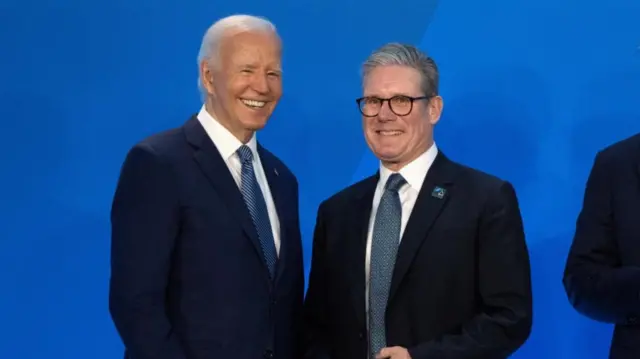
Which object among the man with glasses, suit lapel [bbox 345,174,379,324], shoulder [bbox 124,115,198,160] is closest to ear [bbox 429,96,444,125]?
the man with glasses

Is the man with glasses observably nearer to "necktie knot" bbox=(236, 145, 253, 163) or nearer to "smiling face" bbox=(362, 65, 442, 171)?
"smiling face" bbox=(362, 65, 442, 171)

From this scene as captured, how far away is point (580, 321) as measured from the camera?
3.29m

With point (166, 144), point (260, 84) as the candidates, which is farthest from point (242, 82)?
point (166, 144)

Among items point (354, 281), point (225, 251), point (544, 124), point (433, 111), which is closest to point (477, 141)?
point (544, 124)

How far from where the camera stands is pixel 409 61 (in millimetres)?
2396

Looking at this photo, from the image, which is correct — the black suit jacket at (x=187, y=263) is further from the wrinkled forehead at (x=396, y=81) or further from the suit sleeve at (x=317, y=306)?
the wrinkled forehead at (x=396, y=81)

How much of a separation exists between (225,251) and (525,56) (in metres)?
1.66

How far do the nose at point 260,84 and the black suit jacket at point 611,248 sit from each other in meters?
0.88

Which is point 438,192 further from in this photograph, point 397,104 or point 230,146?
point 230,146

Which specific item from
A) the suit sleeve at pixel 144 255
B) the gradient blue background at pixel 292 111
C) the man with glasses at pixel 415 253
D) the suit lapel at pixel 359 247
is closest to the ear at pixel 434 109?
the man with glasses at pixel 415 253

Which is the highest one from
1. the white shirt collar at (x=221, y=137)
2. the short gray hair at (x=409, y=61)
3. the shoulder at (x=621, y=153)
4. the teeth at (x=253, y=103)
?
the short gray hair at (x=409, y=61)

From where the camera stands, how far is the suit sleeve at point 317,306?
7.97 feet

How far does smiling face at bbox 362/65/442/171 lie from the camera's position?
238 centimetres

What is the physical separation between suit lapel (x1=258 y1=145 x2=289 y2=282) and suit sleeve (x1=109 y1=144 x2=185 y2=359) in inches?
12.8
